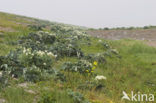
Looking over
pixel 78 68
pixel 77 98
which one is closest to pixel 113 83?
pixel 78 68

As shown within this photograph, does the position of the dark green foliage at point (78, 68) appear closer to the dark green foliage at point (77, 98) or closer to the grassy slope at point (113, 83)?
the grassy slope at point (113, 83)

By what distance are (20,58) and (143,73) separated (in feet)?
23.2

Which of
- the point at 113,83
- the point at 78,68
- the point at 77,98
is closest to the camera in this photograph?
the point at 77,98

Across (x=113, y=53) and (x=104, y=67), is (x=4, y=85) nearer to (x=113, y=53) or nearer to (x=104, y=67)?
(x=104, y=67)

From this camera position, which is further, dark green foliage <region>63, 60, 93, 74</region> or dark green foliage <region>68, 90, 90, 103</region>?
dark green foliage <region>63, 60, 93, 74</region>

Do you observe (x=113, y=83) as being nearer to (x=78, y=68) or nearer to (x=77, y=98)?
(x=78, y=68)

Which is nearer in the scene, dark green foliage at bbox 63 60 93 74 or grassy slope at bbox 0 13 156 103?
grassy slope at bbox 0 13 156 103

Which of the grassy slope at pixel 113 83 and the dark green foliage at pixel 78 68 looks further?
the dark green foliage at pixel 78 68

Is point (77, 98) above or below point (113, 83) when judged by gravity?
above

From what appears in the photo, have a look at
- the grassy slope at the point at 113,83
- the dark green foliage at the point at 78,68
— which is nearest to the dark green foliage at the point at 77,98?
the grassy slope at the point at 113,83

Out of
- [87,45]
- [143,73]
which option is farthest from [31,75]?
[87,45]

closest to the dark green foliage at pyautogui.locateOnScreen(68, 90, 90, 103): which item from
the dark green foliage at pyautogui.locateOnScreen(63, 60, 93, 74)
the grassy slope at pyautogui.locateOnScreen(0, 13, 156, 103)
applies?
the grassy slope at pyautogui.locateOnScreen(0, 13, 156, 103)

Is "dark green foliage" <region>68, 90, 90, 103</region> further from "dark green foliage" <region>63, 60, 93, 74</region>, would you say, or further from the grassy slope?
"dark green foliage" <region>63, 60, 93, 74</region>

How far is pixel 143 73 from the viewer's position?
12.0 meters
